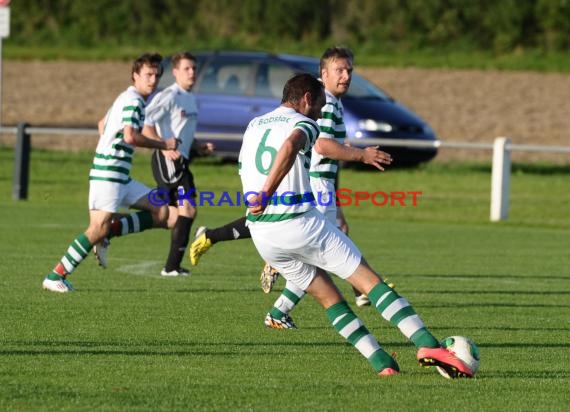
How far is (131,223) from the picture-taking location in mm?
12664

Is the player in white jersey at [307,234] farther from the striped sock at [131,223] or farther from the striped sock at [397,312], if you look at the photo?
the striped sock at [131,223]

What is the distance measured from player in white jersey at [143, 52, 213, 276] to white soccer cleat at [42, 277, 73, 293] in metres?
1.50

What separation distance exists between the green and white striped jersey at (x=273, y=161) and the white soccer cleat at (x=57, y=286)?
13.1 ft

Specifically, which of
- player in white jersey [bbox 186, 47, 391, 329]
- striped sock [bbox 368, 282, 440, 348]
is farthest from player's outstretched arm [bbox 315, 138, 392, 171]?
player in white jersey [bbox 186, 47, 391, 329]

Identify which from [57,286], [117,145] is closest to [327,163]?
[117,145]

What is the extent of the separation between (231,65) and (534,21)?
21.1 metres

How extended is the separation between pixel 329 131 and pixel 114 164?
2322mm

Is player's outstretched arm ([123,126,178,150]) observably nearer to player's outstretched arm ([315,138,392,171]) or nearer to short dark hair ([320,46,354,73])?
short dark hair ([320,46,354,73])

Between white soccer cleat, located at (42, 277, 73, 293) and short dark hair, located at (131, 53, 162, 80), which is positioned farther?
short dark hair, located at (131, 53, 162, 80)

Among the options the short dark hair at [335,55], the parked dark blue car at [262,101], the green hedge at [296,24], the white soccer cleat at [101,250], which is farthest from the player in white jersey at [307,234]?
the green hedge at [296,24]

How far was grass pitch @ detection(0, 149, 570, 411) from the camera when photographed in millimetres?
7727

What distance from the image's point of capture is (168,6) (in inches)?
1906

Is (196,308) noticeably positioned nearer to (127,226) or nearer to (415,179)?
(127,226)

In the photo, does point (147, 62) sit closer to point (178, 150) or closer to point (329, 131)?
point (178, 150)
